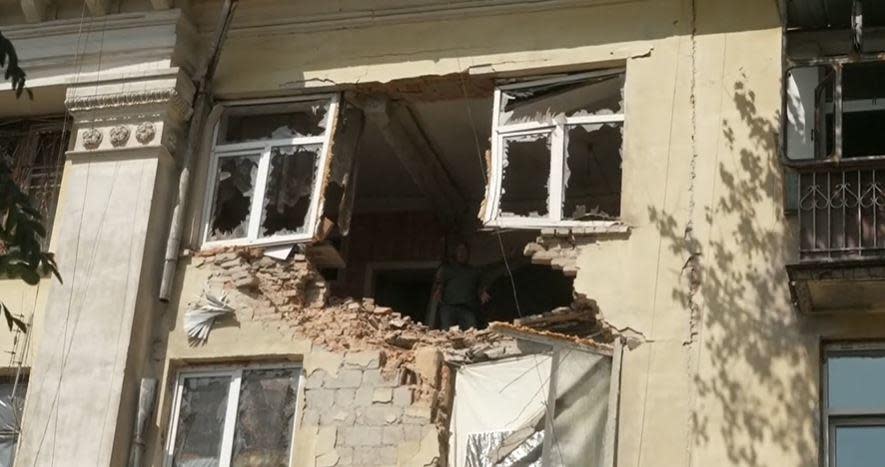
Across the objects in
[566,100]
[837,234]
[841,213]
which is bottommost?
[837,234]

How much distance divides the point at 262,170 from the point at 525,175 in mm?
2847

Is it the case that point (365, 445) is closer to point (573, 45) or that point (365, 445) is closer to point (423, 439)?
point (423, 439)

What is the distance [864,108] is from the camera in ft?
42.8

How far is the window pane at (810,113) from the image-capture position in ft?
42.3

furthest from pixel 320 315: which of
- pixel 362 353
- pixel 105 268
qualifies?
pixel 105 268

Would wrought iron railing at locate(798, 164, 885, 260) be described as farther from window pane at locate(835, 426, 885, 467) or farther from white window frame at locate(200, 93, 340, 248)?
white window frame at locate(200, 93, 340, 248)

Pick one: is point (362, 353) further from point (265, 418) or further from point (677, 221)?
point (677, 221)

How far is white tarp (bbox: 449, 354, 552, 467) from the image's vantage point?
1294 cm

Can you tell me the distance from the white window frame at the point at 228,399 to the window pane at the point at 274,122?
2405mm

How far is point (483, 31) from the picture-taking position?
47.5 ft

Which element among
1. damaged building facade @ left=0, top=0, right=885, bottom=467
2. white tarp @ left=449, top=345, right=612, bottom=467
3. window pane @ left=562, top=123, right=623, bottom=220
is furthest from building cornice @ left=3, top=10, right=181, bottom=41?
white tarp @ left=449, top=345, right=612, bottom=467

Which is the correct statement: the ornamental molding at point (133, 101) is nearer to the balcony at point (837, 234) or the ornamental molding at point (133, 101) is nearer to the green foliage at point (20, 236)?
the green foliage at point (20, 236)

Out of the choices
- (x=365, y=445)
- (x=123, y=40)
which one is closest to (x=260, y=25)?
(x=123, y=40)

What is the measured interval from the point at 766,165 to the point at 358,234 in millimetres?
5625
